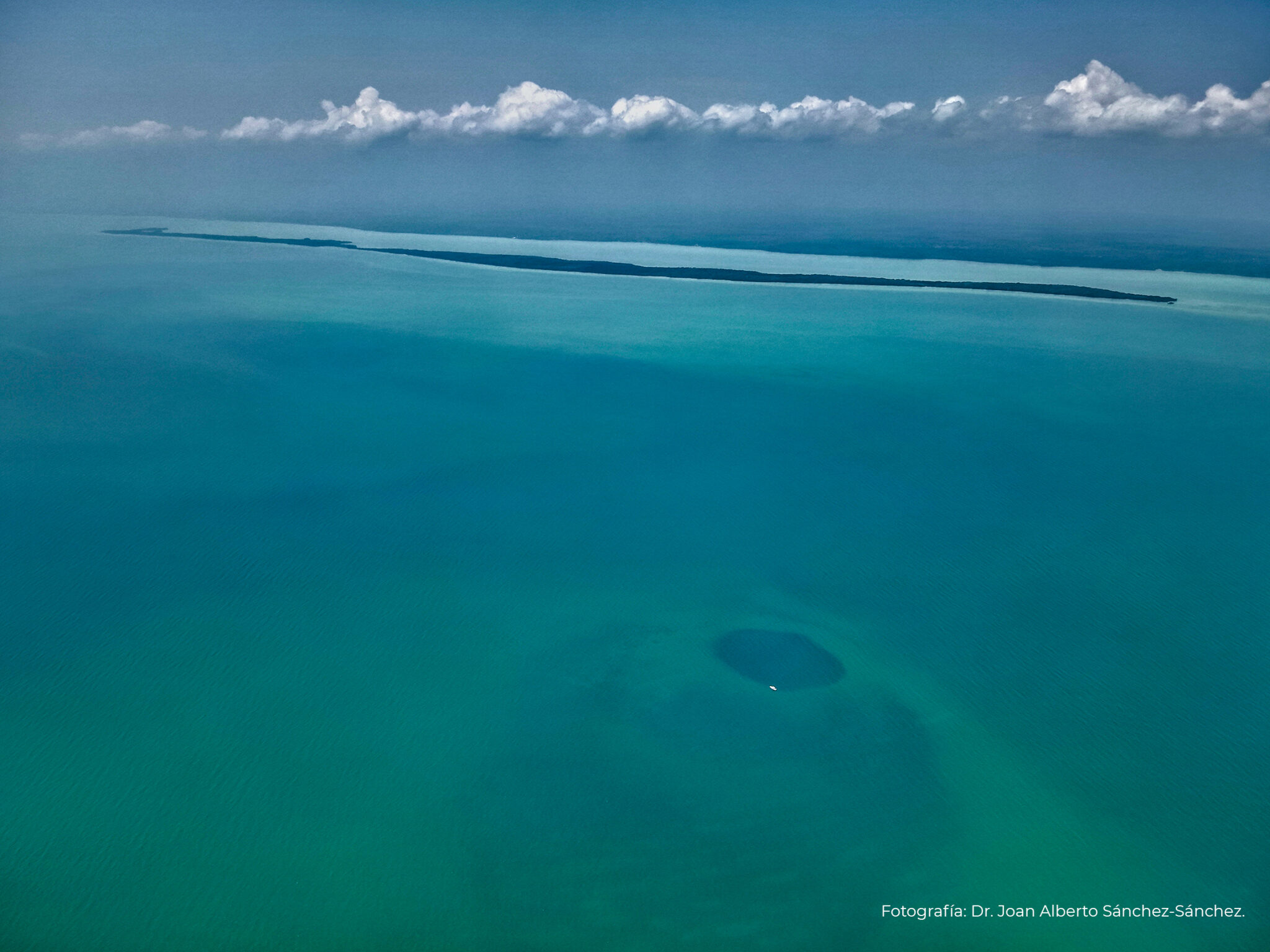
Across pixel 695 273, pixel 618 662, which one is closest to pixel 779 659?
pixel 618 662

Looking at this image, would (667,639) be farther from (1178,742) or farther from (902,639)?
(1178,742)

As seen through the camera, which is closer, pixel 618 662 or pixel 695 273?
pixel 618 662

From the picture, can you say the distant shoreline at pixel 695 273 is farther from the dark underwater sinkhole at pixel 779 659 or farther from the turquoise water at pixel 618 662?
the dark underwater sinkhole at pixel 779 659

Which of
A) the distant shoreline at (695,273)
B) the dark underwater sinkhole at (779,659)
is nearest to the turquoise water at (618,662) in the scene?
the dark underwater sinkhole at (779,659)

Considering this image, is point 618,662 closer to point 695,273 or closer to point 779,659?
point 779,659

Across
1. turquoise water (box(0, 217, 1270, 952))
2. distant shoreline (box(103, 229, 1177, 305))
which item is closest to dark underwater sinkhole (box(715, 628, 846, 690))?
turquoise water (box(0, 217, 1270, 952))

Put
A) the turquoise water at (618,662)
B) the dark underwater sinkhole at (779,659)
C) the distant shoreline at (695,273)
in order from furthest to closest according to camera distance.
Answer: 1. the distant shoreline at (695,273)
2. the dark underwater sinkhole at (779,659)
3. the turquoise water at (618,662)

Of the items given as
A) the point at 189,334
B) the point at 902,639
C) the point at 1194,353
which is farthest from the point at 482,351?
the point at 1194,353
